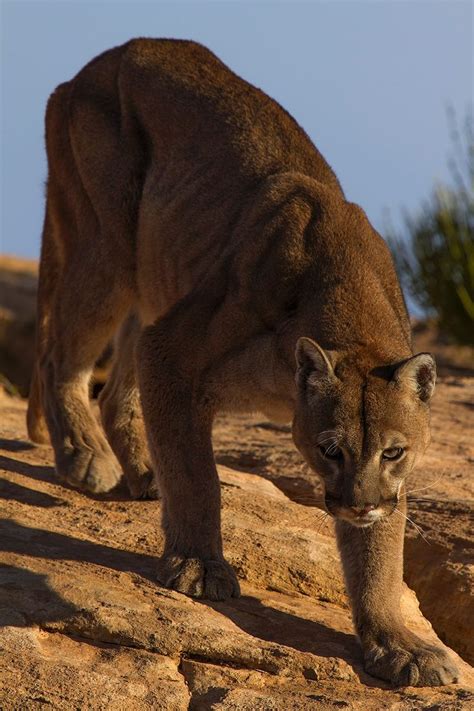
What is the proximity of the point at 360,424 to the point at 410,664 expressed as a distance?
898 mm

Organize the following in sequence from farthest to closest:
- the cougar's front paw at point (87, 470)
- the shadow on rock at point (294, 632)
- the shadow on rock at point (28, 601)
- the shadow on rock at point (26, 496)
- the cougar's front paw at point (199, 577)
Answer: the cougar's front paw at point (87, 470) → the shadow on rock at point (26, 496) → the cougar's front paw at point (199, 577) → the shadow on rock at point (294, 632) → the shadow on rock at point (28, 601)

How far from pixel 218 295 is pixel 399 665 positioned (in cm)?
172

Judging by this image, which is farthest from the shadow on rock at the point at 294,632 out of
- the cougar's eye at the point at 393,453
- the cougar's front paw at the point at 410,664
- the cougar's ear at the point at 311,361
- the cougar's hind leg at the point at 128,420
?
the cougar's hind leg at the point at 128,420

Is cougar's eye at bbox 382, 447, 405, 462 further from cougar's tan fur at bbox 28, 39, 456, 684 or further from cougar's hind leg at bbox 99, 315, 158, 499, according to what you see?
cougar's hind leg at bbox 99, 315, 158, 499

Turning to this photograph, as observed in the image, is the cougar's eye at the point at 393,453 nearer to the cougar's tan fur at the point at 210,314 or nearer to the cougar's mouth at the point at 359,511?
the cougar's tan fur at the point at 210,314

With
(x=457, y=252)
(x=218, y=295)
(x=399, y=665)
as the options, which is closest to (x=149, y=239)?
(x=218, y=295)

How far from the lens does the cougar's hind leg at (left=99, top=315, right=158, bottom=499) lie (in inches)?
229

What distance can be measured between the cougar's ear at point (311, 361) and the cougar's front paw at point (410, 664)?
1041 millimetres

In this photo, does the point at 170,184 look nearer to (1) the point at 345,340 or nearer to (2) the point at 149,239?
(2) the point at 149,239

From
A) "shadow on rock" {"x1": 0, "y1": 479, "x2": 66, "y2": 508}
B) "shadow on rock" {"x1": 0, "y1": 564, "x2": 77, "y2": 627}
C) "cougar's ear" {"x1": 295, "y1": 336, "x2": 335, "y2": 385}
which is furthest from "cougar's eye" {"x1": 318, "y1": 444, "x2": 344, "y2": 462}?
"shadow on rock" {"x1": 0, "y1": 479, "x2": 66, "y2": 508}

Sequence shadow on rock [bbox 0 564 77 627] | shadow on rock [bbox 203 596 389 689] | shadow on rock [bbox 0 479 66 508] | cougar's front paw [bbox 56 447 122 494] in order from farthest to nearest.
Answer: cougar's front paw [bbox 56 447 122 494] < shadow on rock [bbox 0 479 66 508] < shadow on rock [bbox 203 596 389 689] < shadow on rock [bbox 0 564 77 627]

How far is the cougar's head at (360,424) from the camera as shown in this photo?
4.25 m

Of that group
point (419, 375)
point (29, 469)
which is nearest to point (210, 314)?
point (419, 375)

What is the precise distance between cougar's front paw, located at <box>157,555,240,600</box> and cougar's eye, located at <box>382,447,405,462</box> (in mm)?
867
